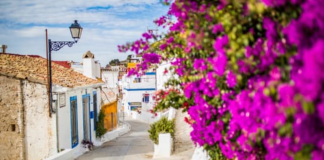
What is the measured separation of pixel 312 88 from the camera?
5.53ft

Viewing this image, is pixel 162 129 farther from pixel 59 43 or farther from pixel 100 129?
pixel 100 129

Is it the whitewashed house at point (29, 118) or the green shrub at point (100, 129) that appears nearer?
the whitewashed house at point (29, 118)

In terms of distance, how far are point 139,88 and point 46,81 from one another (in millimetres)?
29951

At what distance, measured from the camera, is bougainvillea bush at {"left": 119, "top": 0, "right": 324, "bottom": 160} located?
1.90 m

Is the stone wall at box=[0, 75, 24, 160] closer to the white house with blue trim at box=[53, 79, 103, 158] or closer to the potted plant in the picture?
the white house with blue trim at box=[53, 79, 103, 158]

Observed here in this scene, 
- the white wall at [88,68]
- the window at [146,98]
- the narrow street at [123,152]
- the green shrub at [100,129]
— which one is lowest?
the narrow street at [123,152]

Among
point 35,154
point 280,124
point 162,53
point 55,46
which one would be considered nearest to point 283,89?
point 280,124

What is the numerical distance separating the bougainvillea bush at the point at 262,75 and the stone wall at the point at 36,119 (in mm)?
8599

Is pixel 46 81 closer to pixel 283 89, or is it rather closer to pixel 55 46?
pixel 55 46

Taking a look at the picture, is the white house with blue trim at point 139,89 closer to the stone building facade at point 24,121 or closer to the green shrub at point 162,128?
the green shrub at point 162,128

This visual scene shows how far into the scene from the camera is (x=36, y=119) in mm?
11508

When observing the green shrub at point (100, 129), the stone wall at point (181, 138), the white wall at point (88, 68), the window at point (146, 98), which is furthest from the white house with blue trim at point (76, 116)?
the window at point (146, 98)

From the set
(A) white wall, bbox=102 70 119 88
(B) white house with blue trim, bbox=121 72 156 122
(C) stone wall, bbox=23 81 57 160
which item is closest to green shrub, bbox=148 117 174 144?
(C) stone wall, bbox=23 81 57 160

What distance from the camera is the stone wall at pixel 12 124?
11.2 meters
